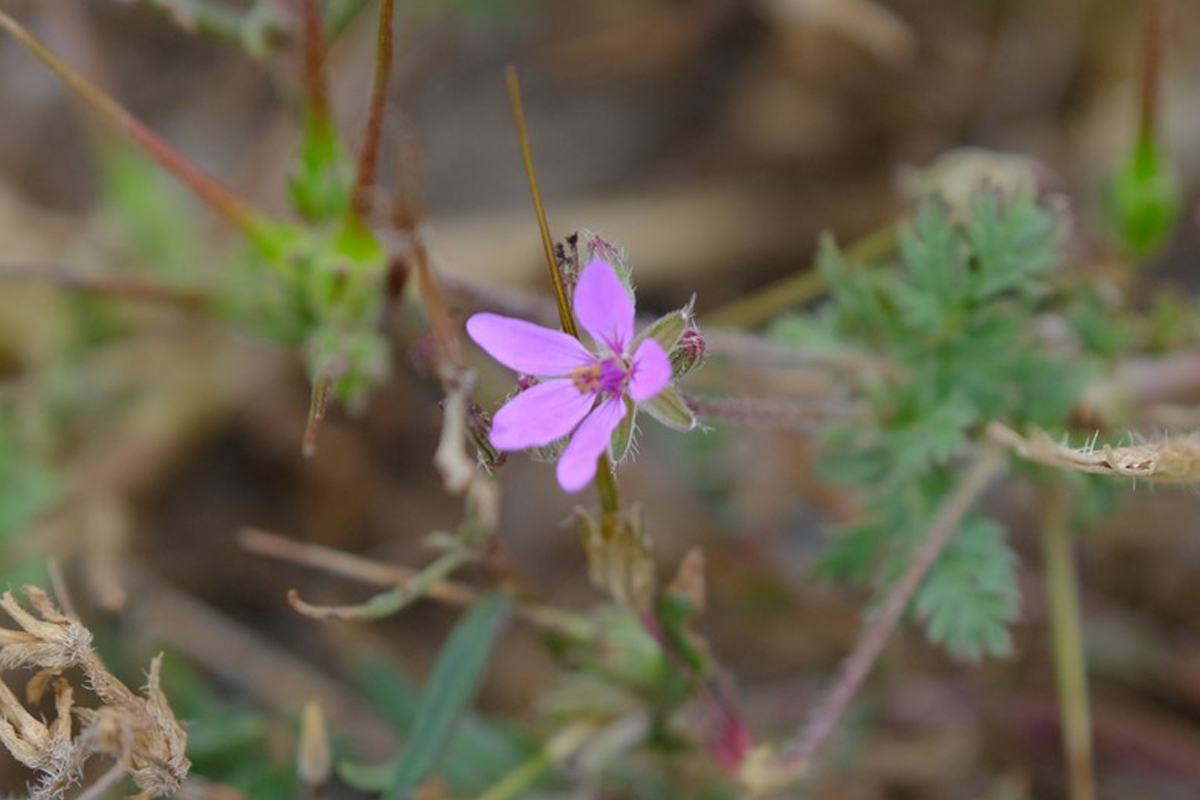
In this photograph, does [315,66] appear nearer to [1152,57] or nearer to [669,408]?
[669,408]

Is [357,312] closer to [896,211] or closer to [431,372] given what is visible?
[431,372]

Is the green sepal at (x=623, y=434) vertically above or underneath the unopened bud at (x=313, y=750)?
above

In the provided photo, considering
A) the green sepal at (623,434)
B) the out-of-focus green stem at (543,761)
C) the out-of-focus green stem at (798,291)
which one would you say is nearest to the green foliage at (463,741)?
the out-of-focus green stem at (543,761)

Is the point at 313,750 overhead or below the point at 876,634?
below

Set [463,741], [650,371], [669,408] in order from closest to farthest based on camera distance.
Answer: [650,371]
[669,408]
[463,741]

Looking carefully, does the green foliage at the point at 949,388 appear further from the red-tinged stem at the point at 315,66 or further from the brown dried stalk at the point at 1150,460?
the red-tinged stem at the point at 315,66


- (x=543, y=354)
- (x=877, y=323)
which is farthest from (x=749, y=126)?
(x=543, y=354)

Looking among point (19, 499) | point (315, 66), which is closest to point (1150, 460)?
point (315, 66)
